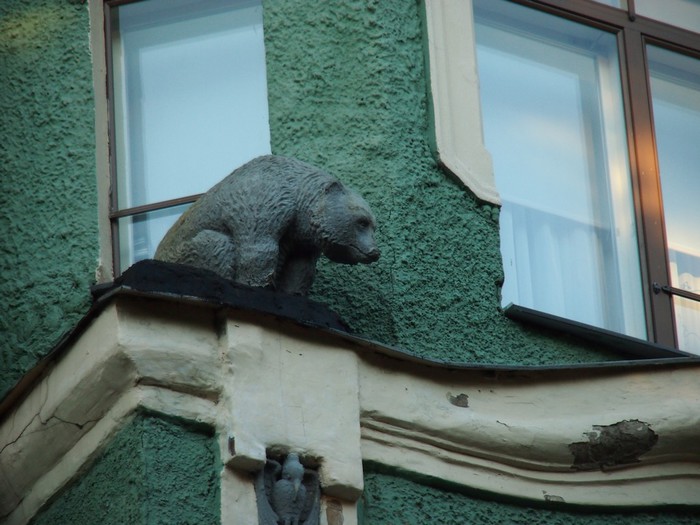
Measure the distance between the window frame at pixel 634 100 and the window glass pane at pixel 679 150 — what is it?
10 cm

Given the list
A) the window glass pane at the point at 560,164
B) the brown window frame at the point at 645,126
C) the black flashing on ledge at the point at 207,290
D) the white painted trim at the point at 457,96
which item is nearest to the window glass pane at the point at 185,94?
the white painted trim at the point at 457,96

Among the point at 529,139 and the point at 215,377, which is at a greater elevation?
A: the point at 529,139

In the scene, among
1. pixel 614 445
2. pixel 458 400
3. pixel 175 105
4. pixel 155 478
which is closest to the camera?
pixel 155 478

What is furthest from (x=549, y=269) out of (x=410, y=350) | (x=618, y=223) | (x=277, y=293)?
(x=277, y=293)

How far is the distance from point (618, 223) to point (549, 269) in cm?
43

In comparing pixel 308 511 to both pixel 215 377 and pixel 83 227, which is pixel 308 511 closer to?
pixel 215 377

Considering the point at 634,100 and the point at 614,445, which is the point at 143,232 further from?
the point at 634,100

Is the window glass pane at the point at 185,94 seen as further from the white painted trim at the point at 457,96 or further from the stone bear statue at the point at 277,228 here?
the stone bear statue at the point at 277,228

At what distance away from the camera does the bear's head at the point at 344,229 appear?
8.11 meters

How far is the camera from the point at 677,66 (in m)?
10.3

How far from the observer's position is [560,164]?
9695mm

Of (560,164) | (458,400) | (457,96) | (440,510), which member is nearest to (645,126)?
(560,164)

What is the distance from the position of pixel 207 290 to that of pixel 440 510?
116 cm

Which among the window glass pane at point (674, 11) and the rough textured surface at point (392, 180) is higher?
the window glass pane at point (674, 11)
